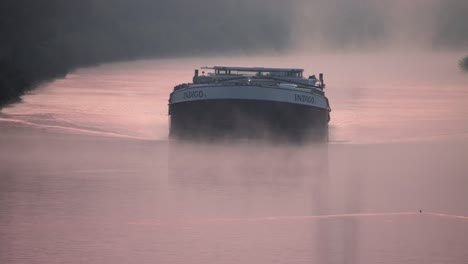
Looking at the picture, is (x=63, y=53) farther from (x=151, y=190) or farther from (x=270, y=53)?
(x=151, y=190)

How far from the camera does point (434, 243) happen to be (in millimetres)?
19516

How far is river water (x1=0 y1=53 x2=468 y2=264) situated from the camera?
744 inches

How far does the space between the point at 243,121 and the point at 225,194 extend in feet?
42.0

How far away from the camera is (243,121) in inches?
1465

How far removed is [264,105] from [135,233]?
685 inches

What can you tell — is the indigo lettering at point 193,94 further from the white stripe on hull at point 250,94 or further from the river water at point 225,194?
the river water at point 225,194

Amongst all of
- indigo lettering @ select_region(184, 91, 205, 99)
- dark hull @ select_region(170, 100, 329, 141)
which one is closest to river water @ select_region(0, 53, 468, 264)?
dark hull @ select_region(170, 100, 329, 141)

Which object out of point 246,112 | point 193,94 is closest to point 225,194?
point 246,112

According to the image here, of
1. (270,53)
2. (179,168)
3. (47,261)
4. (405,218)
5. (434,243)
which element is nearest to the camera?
(47,261)

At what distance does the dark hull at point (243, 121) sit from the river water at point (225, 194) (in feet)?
2.72

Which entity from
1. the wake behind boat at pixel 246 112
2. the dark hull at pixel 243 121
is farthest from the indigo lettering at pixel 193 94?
the dark hull at pixel 243 121

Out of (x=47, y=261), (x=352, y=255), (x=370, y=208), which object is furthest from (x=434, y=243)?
(x=47, y=261)

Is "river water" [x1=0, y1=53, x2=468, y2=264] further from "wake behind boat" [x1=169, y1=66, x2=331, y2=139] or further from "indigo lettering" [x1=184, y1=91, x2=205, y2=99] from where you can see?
"indigo lettering" [x1=184, y1=91, x2=205, y2=99]

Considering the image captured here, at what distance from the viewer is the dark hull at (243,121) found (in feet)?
121
